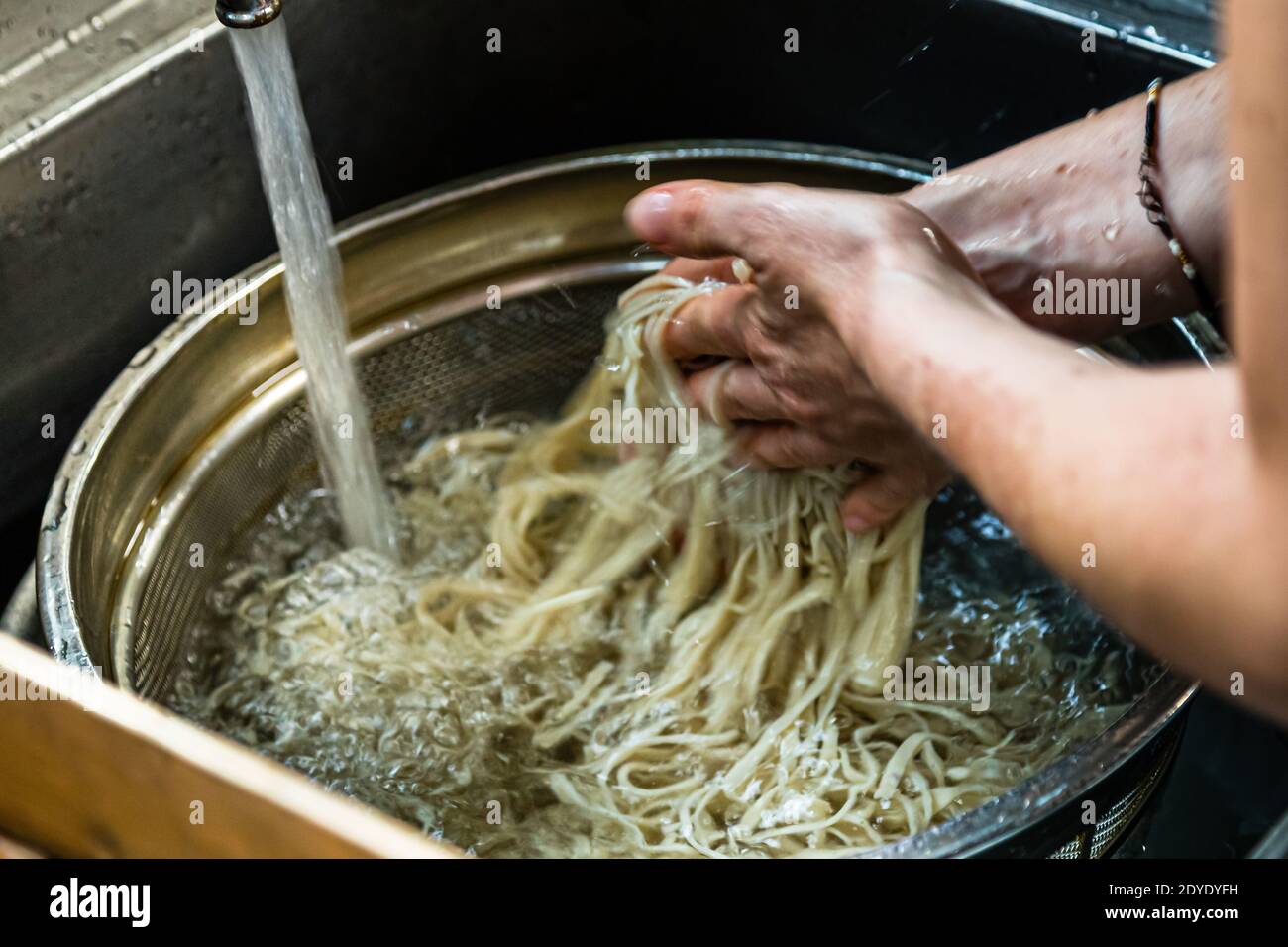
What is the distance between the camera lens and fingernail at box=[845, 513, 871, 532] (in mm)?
1332

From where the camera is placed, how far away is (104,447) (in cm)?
123

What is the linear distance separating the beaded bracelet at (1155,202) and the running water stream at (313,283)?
78cm

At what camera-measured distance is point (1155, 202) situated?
117cm

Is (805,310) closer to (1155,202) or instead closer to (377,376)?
(1155,202)

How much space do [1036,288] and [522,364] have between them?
646 mm

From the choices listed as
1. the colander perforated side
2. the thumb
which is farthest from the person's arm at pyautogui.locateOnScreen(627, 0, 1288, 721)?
the colander perforated side

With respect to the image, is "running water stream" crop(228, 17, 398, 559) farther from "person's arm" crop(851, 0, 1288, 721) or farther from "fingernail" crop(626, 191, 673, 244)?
"person's arm" crop(851, 0, 1288, 721)

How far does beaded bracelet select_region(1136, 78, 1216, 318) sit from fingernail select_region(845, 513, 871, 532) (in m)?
0.37

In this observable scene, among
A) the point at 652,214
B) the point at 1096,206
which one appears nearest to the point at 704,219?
the point at 652,214

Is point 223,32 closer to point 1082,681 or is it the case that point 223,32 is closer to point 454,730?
point 454,730

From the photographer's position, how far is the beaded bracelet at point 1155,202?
1155 millimetres

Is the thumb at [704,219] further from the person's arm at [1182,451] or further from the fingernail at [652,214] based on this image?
the person's arm at [1182,451]

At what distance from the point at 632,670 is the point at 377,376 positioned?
48cm
